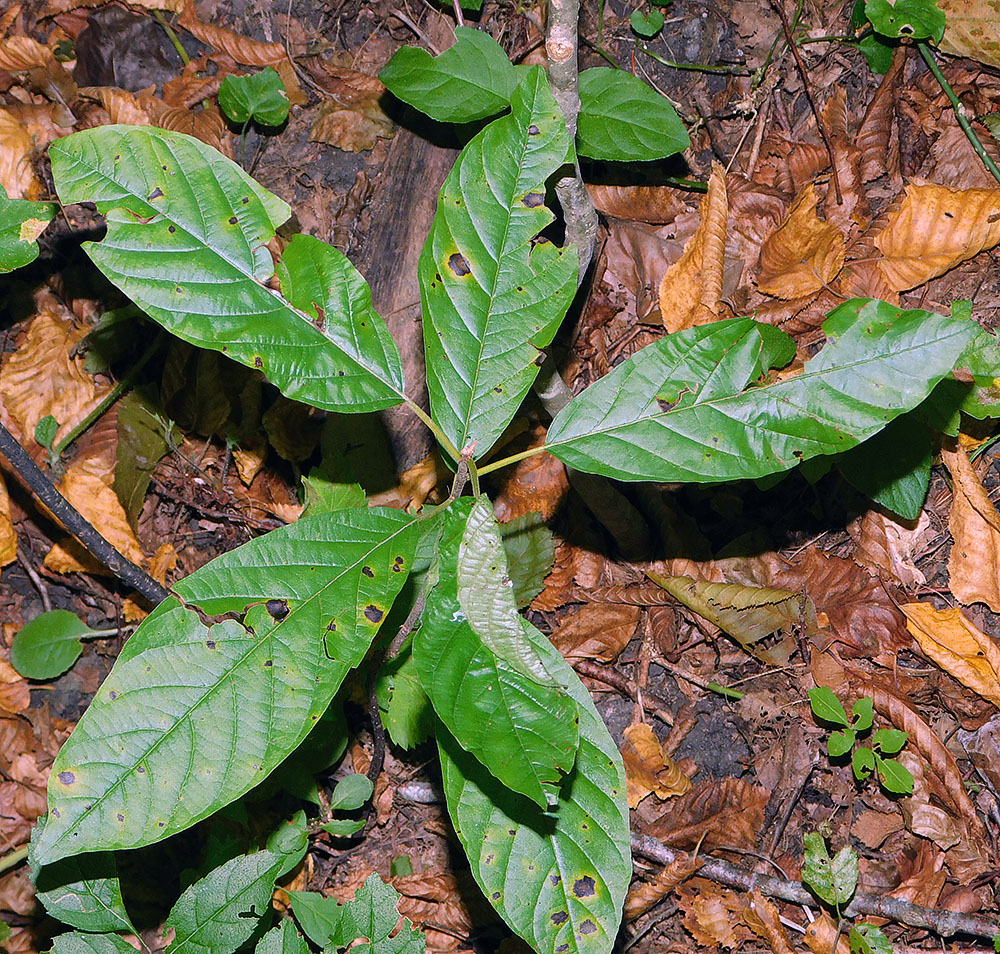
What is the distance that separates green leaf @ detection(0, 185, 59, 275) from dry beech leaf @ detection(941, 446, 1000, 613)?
2.67m

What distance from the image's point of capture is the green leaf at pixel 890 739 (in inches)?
94.6

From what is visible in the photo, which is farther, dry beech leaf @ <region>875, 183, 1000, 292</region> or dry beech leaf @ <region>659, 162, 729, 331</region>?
dry beech leaf @ <region>659, 162, 729, 331</region>

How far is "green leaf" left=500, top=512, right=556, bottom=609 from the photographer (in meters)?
2.58

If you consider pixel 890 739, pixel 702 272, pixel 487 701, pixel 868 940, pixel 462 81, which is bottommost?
pixel 868 940

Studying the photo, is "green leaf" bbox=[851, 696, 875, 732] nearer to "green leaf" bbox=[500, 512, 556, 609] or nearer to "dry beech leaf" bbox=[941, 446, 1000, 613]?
"dry beech leaf" bbox=[941, 446, 1000, 613]

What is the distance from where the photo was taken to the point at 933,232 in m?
2.67

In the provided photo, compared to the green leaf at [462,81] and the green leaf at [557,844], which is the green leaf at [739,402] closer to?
the green leaf at [557,844]

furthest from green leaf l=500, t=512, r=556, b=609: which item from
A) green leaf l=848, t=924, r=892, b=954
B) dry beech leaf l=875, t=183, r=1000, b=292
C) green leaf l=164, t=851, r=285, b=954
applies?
dry beech leaf l=875, t=183, r=1000, b=292

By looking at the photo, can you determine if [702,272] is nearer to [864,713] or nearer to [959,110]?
[959,110]

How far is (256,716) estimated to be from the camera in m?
1.53

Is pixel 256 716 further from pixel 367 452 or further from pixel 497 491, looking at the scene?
pixel 497 491

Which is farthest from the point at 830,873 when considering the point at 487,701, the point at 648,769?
the point at 487,701

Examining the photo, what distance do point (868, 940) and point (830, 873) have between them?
230mm

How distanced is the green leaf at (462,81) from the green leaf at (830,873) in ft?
8.08
